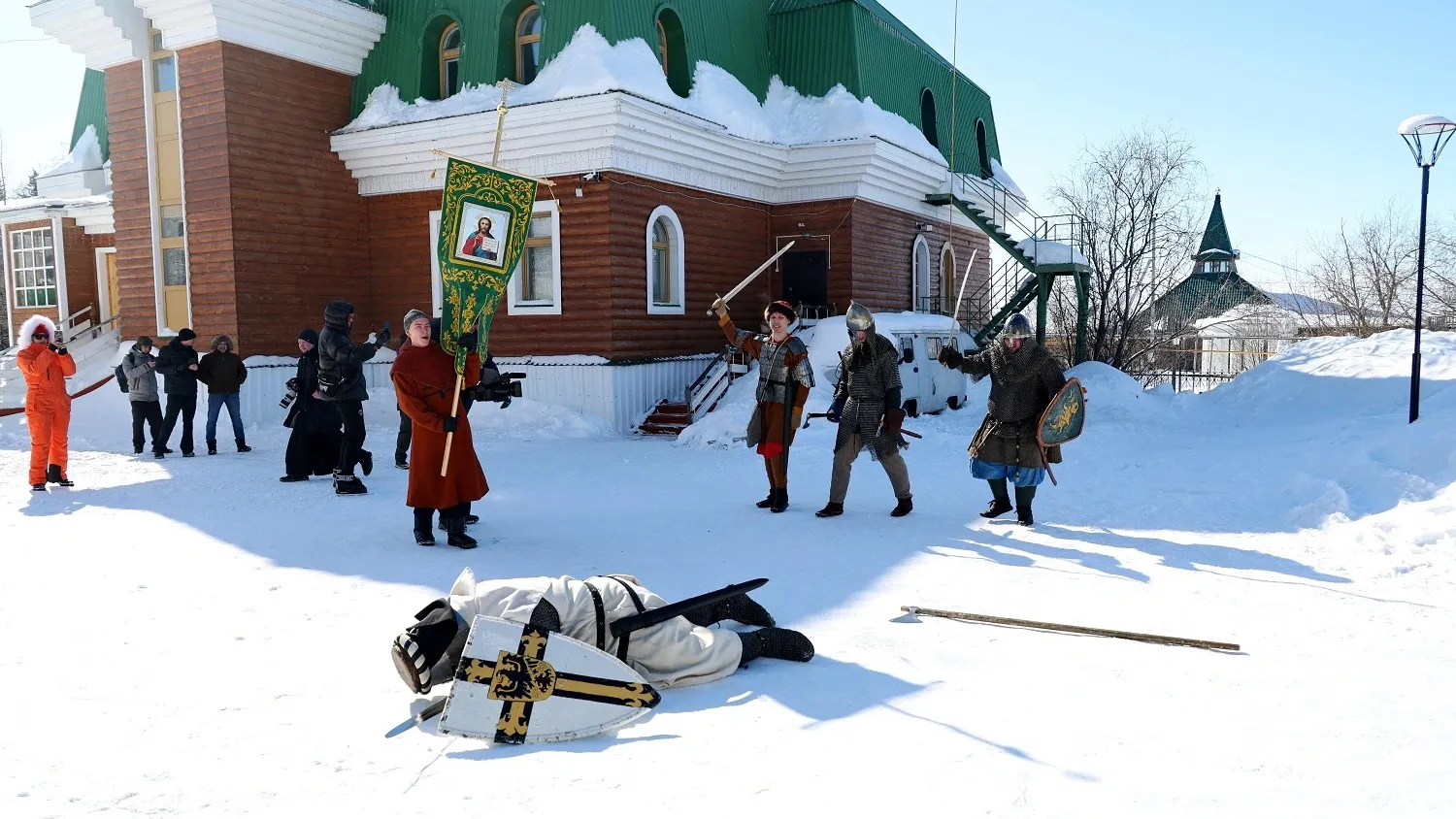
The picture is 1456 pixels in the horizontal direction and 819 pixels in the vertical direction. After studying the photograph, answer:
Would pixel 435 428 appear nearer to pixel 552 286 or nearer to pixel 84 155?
pixel 552 286

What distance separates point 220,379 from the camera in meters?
11.2

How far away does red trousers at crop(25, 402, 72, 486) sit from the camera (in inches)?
347

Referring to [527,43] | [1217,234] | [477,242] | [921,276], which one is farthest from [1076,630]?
[1217,234]

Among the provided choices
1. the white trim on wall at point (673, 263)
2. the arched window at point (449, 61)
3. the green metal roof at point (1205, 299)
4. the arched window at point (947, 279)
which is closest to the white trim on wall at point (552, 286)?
the white trim on wall at point (673, 263)

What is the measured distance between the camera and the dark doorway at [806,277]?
56.8 ft

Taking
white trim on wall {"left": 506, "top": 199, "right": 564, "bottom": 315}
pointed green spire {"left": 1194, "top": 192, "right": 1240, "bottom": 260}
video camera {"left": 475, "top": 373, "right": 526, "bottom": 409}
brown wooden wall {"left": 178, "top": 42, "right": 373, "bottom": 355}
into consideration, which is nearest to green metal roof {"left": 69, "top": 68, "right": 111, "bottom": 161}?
brown wooden wall {"left": 178, "top": 42, "right": 373, "bottom": 355}

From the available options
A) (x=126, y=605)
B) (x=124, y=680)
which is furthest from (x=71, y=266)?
(x=124, y=680)

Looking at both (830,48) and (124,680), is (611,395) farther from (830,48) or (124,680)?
(124,680)

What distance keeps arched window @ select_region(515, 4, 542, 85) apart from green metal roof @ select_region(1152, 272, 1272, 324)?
1454 centimetres

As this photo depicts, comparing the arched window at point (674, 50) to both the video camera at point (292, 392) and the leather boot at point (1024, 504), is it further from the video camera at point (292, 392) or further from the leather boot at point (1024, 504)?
the leather boot at point (1024, 504)

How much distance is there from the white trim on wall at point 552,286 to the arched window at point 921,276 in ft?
27.0

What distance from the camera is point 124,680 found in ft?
12.8

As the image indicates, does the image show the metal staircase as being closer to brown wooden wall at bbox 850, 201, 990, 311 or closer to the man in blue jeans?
brown wooden wall at bbox 850, 201, 990, 311

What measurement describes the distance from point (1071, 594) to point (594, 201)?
1011cm
